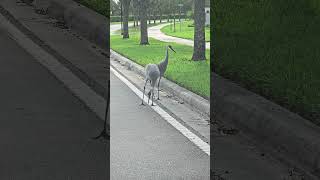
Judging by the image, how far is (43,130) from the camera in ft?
28.9

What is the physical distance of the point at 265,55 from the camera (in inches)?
558

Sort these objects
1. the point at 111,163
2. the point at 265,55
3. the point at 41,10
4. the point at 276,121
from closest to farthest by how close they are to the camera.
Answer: the point at 111,163
the point at 276,121
the point at 265,55
the point at 41,10

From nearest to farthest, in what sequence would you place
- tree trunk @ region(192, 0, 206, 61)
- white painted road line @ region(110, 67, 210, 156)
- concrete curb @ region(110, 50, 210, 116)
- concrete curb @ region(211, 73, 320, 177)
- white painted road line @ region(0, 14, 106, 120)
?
concrete curb @ region(211, 73, 320, 177)
white painted road line @ region(110, 67, 210, 156)
white painted road line @ region(0, 14, 106, 120)
concrete curb @ region(110, 50, 210, 116)
tree trunk @ region(192, 0, 206, 61)

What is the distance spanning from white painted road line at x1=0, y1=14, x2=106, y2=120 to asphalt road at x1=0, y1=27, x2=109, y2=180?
121 millimetres

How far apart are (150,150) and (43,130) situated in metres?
1.58

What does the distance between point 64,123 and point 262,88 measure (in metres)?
3.84

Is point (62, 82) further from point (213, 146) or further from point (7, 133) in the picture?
point (213, 146)

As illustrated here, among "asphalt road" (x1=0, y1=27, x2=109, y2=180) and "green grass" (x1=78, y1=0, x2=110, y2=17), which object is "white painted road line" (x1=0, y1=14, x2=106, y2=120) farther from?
"green grass" (x1=78, y1=0, x2=110, y2=17)

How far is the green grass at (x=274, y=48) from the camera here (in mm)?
10995

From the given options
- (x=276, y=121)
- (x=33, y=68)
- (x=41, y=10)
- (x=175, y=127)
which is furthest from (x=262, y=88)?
(x=41, y=10)

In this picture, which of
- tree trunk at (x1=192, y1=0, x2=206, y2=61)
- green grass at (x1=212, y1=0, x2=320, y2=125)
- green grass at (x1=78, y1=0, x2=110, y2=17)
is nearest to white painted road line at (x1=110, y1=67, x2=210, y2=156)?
green grass at (x1=212, y1=0, x2=320, y2=125)

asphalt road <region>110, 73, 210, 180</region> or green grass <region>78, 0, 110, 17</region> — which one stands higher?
green grass <region>78, 0, 110, 17</region>

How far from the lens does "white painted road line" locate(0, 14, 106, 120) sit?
1023cm

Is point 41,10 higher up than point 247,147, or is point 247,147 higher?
point 41,10
